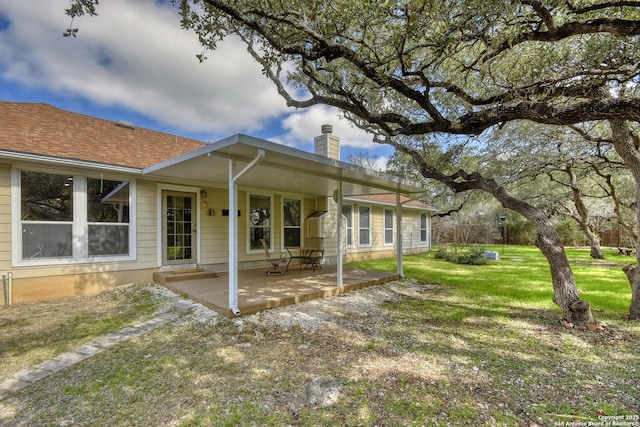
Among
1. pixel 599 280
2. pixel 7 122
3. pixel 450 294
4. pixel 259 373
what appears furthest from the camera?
pixel 599 280

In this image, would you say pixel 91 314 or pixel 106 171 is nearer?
pixel 91 314

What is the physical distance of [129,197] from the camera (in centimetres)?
669

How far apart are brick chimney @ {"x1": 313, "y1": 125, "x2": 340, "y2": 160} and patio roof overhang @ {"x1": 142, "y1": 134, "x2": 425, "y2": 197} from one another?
2.19 m

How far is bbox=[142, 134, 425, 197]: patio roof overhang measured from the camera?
4285 millimetres

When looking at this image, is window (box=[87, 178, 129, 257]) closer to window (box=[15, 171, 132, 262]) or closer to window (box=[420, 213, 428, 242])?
window (box=[15, 171, 132, 262])

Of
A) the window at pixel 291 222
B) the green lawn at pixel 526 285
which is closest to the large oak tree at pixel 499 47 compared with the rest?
the green lawn at pixel 526 285

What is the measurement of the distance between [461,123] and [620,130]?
2.57m

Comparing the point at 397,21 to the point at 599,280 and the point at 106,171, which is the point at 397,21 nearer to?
the point at 106,171

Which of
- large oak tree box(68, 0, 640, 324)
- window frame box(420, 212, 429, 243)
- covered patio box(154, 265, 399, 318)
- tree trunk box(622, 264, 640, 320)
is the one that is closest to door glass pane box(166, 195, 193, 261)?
covered patio box(154, 265, 399, 318)

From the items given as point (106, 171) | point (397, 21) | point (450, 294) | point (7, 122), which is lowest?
point (450, 294)

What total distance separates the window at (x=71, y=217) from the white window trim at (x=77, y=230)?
16 mm

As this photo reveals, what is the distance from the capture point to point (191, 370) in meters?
3.13

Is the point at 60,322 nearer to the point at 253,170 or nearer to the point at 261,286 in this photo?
the point at 261,286

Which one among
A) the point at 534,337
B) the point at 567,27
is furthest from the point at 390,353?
the point at 567,27
